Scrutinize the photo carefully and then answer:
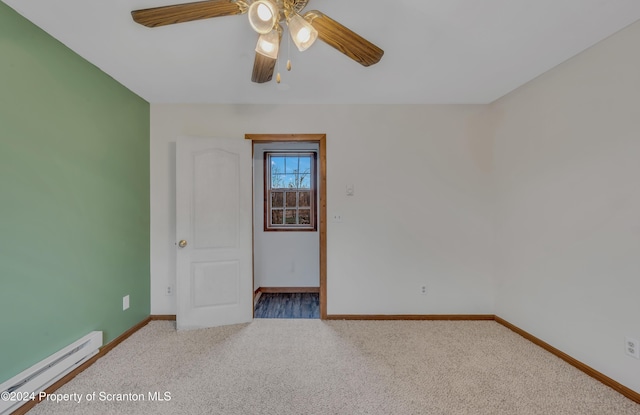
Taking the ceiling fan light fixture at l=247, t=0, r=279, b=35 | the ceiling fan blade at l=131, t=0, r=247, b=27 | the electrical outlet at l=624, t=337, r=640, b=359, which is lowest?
the electrical outlet at l=624, t=337, r=640, b=359

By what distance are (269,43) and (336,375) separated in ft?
7.09

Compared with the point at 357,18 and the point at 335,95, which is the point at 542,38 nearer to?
the point at 357,18

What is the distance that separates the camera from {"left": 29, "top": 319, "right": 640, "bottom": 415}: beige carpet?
1.57 m

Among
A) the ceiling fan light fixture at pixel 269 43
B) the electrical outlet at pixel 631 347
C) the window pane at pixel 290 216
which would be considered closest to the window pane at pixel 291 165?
the window pane at pixel 290 216

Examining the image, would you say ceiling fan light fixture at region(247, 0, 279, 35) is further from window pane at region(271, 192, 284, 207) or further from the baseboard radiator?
window pane at region(271, 192, 284, 207)

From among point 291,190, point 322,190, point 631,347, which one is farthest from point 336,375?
point 291,190

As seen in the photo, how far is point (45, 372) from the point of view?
160 cm

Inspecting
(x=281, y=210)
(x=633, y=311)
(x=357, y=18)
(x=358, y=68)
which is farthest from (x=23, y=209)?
(x=633, y=311)

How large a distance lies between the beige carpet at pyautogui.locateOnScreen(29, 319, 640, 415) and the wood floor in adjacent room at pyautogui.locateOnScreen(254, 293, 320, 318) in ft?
1.65

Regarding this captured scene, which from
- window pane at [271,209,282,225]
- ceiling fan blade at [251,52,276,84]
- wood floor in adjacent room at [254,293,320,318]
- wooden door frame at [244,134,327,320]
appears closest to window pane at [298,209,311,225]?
window pane at [271,209,282,225]

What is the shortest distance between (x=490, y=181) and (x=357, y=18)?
2250 mm

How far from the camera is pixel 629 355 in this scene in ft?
5.34

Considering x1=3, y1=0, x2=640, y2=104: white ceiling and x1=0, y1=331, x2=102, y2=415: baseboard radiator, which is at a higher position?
x1=3, y1=0, x2=640, y2=104: white ceiling

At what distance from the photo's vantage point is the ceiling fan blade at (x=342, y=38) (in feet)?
3.89
